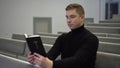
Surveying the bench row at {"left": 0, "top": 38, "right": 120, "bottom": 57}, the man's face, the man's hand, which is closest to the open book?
the man's hand

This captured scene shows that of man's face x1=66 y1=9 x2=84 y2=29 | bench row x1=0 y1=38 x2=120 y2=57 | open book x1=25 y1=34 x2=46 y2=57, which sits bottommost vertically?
bench row x1=0 y1=38 x2=120 y2=57

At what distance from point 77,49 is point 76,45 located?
0.14 ft

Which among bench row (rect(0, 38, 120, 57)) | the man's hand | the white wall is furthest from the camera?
the white wall

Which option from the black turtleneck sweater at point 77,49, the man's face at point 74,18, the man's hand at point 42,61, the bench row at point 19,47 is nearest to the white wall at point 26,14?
the bench row at point 19,47

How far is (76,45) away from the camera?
1.89 meters

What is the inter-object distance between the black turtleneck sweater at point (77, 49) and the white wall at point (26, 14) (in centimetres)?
424

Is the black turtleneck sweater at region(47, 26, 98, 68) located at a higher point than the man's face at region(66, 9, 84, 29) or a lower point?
lower

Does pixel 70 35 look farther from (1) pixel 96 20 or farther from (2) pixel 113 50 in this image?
(1) pixel 96 20

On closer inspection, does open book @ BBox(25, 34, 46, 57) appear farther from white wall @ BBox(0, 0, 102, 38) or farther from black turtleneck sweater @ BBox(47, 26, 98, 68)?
white wall @ BBox(0, 0, 102, 38)

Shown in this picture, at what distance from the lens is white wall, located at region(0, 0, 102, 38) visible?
6059 mm

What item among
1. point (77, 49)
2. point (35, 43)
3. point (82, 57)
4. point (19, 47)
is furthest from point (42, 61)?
point (19, 47)

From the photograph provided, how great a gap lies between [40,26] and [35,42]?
5.69m

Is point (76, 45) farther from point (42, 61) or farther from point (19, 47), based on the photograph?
point (19, 47)

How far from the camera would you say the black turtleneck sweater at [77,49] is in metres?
1.67
